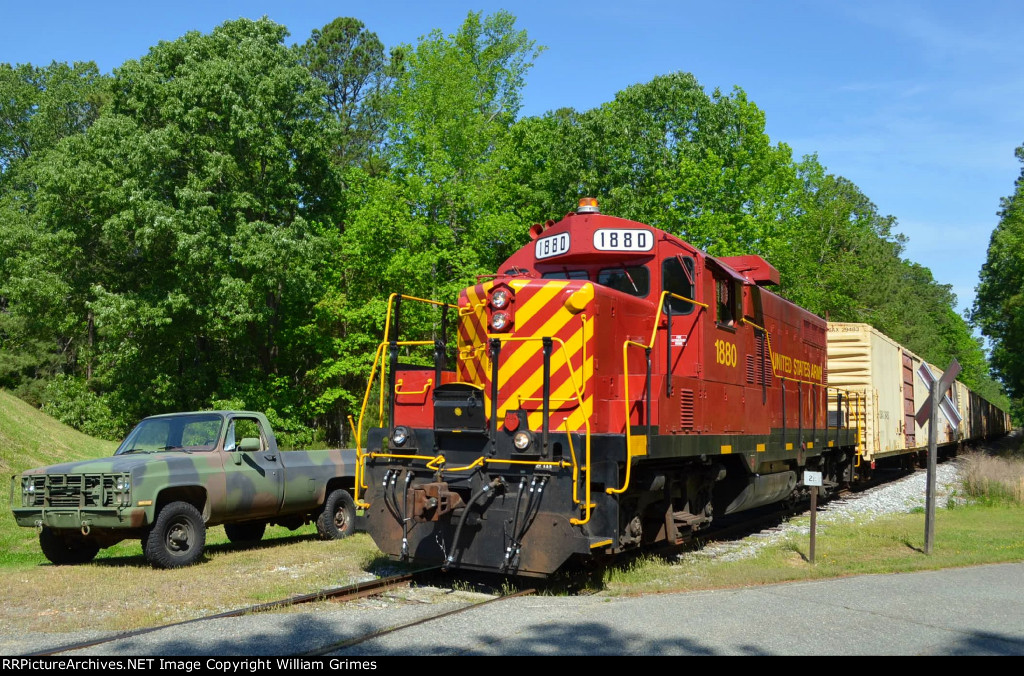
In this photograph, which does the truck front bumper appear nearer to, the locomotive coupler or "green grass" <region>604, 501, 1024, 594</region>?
the locomotive coupler

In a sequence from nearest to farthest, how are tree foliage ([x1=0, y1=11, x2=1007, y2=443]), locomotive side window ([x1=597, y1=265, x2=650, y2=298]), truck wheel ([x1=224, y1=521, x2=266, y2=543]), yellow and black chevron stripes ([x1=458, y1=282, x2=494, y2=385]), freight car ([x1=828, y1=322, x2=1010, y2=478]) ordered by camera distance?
yellow and black chevron stripes ([x1=458, y1=282, x2=494, y2=385]), locomotive side window ([x1=597, y1=265, x2=650, y2=298]), truck wheel ([x1=224, y1=521, x2=266, y2=543]), freight car ([x1=828, y1=322, x2=1010, y2=478]), tree foliage ([x1=0, y1=11, x2=1007, y2=443])

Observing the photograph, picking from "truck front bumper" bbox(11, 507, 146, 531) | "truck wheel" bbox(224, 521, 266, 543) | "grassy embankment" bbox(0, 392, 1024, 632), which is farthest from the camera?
"truck wheel" bbox(224, 521, 266, 543)

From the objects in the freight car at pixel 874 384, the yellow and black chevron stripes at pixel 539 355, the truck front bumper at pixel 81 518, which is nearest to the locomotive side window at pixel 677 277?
the yellow and black chevron stripes at pixel 539 355

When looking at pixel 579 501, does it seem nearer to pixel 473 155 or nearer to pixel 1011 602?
pixel 1011 602

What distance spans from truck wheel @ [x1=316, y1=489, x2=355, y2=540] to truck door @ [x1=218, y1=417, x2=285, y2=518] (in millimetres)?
1008

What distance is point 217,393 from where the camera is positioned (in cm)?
2966

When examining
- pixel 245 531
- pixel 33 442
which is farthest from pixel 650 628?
pixel 33 442

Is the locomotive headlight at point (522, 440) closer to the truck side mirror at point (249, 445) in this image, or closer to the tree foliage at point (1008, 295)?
the truck side mirror at point (249, 445)

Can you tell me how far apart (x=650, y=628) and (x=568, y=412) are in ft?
8.67

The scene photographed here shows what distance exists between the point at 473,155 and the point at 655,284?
816 inches

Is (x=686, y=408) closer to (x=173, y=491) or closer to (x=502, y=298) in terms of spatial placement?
(x=502, y=298)

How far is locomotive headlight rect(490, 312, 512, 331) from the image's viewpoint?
878 cm

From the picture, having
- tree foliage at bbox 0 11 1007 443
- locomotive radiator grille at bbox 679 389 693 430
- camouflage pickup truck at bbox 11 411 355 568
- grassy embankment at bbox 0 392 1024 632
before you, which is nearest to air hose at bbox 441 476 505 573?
→ grassy embankment at bbox 0 392 1024 632

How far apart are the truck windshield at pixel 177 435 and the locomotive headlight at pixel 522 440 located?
4835 millimetres
